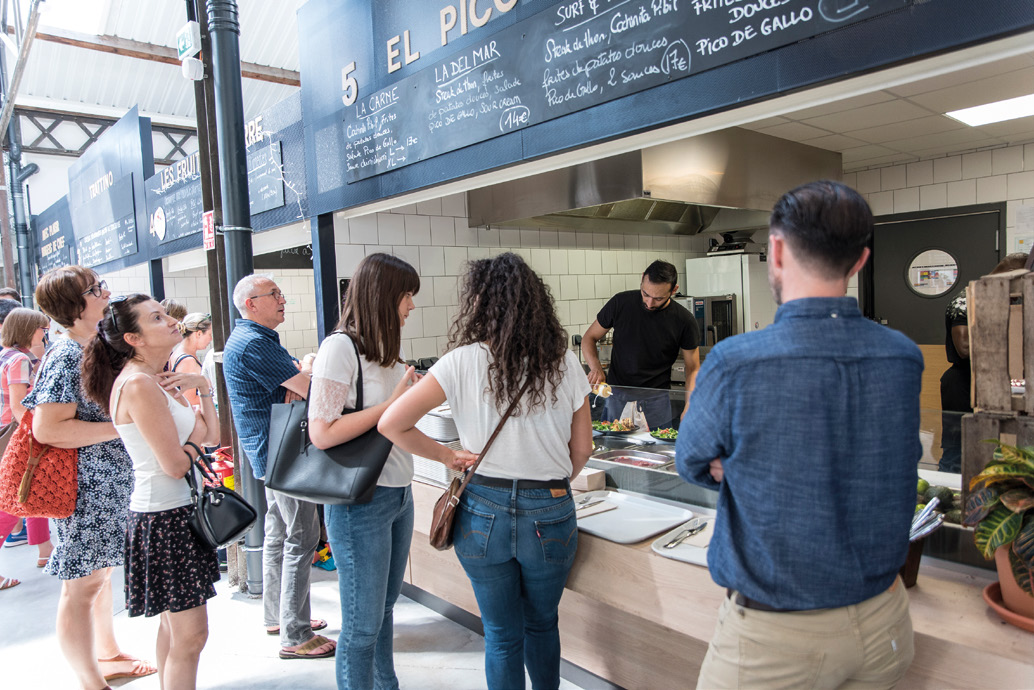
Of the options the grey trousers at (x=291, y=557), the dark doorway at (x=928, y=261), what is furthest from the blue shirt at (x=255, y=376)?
the dark doorway at (x=928, y=261)

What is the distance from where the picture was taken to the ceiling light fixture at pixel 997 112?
3945 mm

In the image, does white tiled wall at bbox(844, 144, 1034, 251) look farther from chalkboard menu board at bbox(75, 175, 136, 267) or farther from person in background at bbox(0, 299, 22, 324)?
chalkboard menu board at bbox(75, 175, 136, 267)

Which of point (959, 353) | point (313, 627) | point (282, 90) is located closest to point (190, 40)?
point (313, 627)

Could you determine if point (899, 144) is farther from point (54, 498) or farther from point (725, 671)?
point (54, 498)

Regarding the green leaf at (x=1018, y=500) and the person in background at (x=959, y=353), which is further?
the person in background at (x=959, y=353)

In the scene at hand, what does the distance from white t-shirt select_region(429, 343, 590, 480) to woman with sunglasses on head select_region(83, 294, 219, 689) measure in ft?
3.04

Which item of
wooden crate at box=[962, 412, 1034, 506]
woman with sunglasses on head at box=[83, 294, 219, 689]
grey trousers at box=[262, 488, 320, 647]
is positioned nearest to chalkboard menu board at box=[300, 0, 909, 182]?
wooden crate at box=[962, 412, 1034, 506]

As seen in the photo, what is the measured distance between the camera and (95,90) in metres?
11.4

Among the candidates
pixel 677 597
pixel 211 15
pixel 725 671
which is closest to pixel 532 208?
pixel 211 15

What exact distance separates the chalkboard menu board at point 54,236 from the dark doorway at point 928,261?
407 inches

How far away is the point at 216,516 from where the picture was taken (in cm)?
216

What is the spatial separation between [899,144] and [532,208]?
2.82 meters

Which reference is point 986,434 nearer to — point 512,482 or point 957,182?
point 512,482

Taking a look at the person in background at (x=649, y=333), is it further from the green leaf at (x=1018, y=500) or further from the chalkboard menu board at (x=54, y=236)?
the chalkboard menu board at (x=54, y=236)
